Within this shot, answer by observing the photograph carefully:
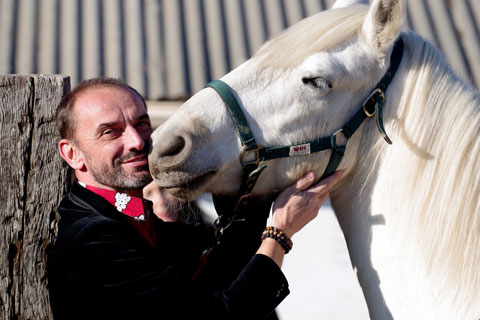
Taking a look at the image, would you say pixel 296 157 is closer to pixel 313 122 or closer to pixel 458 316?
pixel 313 122

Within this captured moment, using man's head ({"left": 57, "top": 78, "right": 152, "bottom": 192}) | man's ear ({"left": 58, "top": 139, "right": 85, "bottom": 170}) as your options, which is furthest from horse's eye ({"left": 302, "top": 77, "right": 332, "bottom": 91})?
man's ear ({"left": 58, "top": 139, "right": 85, "bottom": 170})

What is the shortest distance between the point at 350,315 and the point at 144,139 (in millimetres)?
2788

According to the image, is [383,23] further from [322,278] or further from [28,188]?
[322,278]

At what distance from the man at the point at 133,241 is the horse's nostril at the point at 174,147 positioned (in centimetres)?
16

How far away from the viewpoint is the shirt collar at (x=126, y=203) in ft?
5.20

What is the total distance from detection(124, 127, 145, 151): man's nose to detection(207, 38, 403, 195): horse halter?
0.98 feet

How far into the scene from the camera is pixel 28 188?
1.66 meters

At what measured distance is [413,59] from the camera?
1532 mm

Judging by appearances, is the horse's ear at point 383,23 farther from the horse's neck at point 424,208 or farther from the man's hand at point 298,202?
the man's hand at point 298,202

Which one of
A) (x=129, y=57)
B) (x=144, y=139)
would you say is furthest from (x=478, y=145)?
(x=129, y=57)

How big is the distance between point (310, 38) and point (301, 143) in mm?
329

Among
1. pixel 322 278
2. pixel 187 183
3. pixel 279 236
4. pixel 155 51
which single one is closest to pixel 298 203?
pixel 279 236

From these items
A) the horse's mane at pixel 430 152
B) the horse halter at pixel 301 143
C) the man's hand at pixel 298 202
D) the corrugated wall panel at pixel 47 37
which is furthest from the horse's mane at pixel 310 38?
the corrugated wall panel at pixel 47 37

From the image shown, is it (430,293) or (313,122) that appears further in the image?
(313,122)
